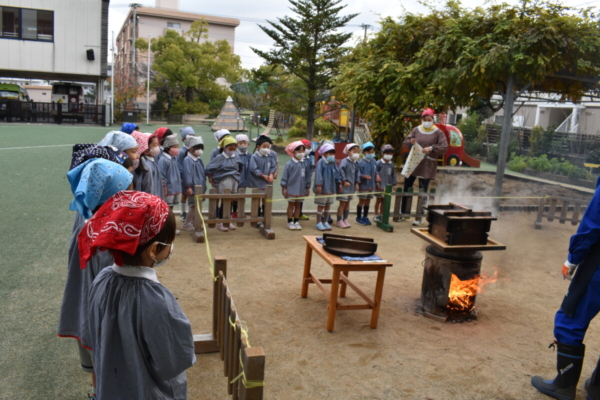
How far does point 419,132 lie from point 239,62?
118 ft

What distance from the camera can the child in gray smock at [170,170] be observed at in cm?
757

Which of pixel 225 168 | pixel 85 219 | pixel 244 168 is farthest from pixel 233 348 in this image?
pixel 244 168

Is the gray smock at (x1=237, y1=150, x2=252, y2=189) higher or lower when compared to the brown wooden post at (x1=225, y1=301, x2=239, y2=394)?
higher

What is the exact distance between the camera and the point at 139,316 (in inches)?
83.1

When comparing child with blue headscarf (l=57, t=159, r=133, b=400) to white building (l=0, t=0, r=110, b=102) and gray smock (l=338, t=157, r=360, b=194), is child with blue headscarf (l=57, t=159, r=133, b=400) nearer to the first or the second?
gray smock (l=338, t=157, r=360, b=194)

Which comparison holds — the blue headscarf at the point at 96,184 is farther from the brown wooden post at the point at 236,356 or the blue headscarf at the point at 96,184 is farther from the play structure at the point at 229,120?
the play structure at the point at 229,120

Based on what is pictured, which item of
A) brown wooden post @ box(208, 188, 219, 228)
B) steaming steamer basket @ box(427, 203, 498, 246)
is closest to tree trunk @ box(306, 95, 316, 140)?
brown wooden post @ box(208, 188, 219, 228)

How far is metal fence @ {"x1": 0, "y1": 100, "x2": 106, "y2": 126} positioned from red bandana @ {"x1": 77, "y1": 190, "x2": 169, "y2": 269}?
92.7ft

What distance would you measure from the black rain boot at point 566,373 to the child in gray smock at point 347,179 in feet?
17.6

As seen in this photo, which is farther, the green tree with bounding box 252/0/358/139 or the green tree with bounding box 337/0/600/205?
the green tree with bounding box 252/0/358/139

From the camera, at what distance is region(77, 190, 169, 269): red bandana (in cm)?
198

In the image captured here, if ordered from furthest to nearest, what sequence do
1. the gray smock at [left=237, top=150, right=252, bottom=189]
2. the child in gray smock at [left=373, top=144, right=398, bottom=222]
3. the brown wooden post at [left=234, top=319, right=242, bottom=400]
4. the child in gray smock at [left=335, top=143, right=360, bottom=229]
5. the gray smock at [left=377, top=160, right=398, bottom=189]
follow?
the gray smock at [left=377, top=160, right=398, bottom=189] → the child in gray smock at [left=373, top=144, right=398, bottom=222] → the child in gray smock at [left=335, top=143, right=360, bottom=229] → the gray smock at [left=237, top=150, right=252, bottom=189] → the brown wooden post at [left=234, top=319, right=242, bottom=400]

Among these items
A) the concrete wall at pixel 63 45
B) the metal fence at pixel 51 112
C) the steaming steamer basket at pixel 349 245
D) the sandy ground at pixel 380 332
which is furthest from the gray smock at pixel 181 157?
the metal fence at pixel 51 112

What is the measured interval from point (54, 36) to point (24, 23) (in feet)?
5.08
